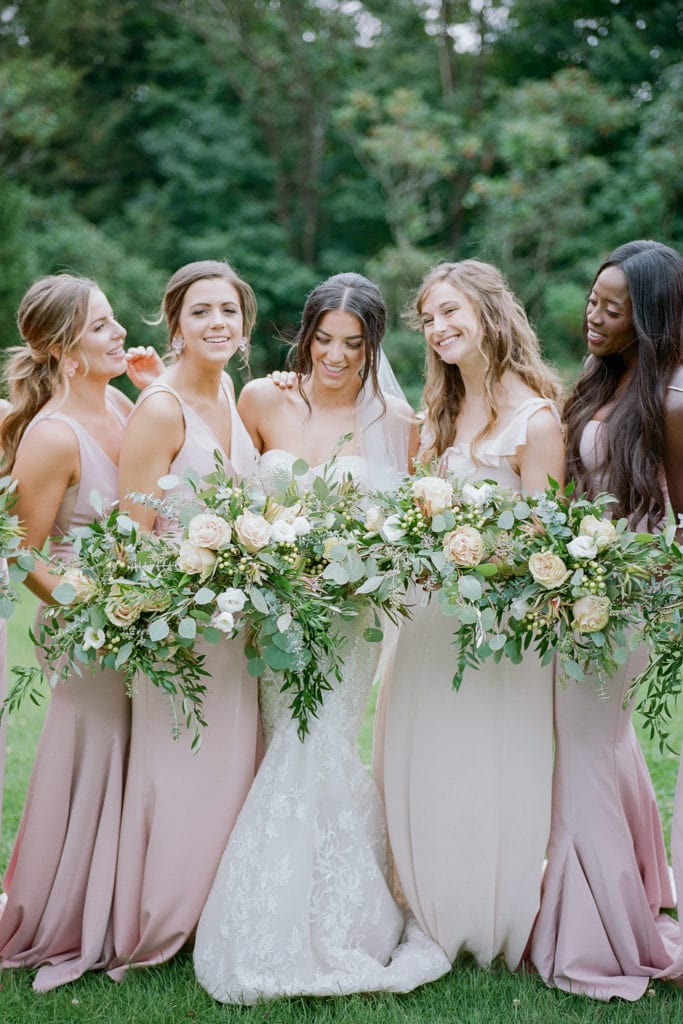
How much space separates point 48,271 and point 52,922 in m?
13.9

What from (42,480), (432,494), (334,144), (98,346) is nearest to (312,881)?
(432,494)

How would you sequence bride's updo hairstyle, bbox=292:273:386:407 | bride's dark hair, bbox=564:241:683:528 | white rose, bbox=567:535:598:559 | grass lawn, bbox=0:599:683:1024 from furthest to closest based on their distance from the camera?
1. bride's updo hairstyle, bbox=292:273:386:407
2. bride's dark hair, bbox=564:241:683:528
3. grass lawn, bbox=0:599:683:1024
4. white rose, bbox=567:535:598:559

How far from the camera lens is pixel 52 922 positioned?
382cm

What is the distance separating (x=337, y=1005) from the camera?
3504 mm

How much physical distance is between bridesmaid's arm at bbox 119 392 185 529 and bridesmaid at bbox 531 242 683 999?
1492mm

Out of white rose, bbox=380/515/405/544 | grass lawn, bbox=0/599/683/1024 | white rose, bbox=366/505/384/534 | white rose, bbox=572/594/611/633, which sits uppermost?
white rose, bbox=366/505/384/534

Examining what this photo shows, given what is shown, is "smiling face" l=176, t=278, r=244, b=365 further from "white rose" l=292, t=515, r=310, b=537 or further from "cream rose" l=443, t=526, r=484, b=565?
"cream rose" l=443, t=526, r=484, b=565

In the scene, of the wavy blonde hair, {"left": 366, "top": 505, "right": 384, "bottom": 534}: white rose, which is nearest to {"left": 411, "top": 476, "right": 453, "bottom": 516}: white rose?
{"left": 366, "top": 505, "right": 384, "bottom": 534}: white rose

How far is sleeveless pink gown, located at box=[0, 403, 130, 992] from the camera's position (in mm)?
3824

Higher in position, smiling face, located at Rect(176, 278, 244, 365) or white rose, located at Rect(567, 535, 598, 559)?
smiling face, located at Rect(176, 278, 244, 365)

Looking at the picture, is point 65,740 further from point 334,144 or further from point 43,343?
point 334,144

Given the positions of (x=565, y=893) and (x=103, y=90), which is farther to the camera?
(x=103, y=90)

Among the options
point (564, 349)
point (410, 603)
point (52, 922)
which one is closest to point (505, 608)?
point (410, 603)

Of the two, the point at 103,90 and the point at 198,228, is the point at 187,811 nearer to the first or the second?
the point at 198,228
